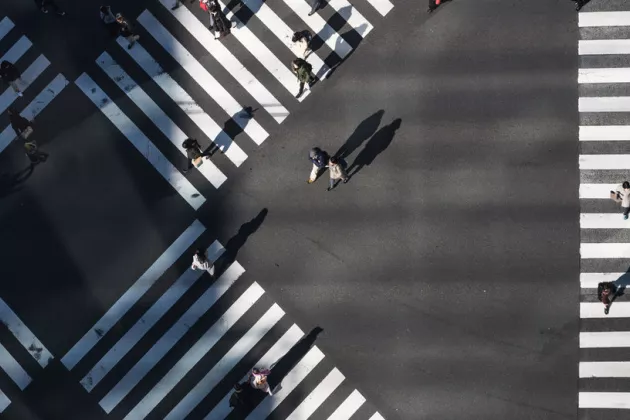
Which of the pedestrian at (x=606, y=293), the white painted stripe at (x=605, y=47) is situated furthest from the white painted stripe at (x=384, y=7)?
the pedestrian at (x=606, y=293)

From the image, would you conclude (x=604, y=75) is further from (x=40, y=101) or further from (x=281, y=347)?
(x=40, y=101)

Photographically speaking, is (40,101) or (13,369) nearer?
(13,369)

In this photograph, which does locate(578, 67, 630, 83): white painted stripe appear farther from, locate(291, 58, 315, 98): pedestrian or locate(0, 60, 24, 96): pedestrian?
locate(0, 60, 24, 96): pedestrian

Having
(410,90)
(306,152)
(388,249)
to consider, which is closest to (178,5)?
(306,152)

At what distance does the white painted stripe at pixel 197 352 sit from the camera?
23.9 m

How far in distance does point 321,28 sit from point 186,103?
5534 mm

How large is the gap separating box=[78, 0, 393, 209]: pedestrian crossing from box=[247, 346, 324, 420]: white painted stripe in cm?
655

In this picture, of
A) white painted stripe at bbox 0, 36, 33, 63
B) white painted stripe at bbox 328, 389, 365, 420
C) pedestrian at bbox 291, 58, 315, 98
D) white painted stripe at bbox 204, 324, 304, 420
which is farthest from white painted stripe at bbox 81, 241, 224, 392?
white painted stripe at bbox 0, 36, 33, 63

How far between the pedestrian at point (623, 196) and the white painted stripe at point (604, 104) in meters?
2.79

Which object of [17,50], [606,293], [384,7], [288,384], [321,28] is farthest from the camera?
[17,50]

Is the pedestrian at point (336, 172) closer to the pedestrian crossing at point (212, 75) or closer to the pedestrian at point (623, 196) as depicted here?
the pedestrian crossing at point (212, 75)

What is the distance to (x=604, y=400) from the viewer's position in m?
23.5

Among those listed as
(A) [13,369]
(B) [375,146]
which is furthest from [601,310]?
(A) [13,369]

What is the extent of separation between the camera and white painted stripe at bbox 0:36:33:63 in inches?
1000
